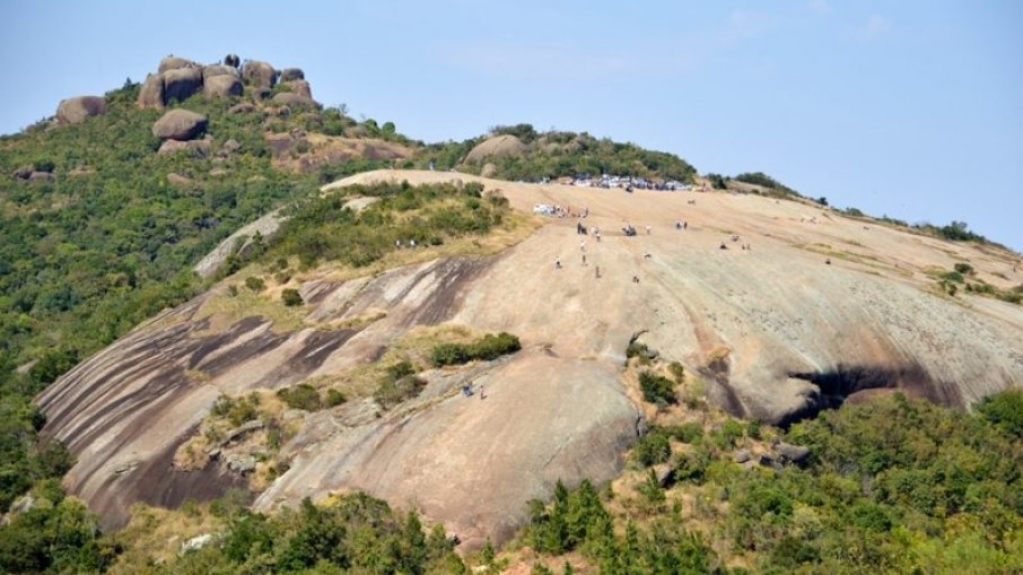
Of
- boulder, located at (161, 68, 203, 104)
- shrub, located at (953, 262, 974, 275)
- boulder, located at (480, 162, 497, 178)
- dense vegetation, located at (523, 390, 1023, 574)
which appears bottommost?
dense vegetation, located at (523, 390, 1023, 574)

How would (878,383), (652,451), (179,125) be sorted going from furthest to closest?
(179,125) → (878,383) → (652,451)

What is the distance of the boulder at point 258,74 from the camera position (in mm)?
157488

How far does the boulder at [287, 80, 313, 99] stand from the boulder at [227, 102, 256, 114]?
1221cm

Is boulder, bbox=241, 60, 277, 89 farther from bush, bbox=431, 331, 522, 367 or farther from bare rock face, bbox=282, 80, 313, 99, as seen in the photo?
bush, bbox=431, 331, 522, 367

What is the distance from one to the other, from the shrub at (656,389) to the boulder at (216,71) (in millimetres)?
115026

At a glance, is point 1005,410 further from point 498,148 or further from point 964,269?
point 498,148

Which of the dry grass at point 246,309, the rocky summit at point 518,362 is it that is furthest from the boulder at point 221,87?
the dry grass at point 246,309

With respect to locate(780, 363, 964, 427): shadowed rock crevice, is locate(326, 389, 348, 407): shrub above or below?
below

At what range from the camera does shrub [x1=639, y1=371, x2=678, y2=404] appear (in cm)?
4797

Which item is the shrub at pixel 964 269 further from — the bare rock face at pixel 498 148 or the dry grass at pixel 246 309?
the bare rock face at pixel 498 148

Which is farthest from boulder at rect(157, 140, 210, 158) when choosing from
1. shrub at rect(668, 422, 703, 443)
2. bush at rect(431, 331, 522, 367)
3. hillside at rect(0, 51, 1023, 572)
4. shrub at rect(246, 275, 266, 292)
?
shrub at rect(668, 422, 703, 443)

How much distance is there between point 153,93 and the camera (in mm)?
147750

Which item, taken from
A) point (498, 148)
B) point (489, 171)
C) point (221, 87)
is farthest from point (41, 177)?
point (489, 171)

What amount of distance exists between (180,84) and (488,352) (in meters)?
110
